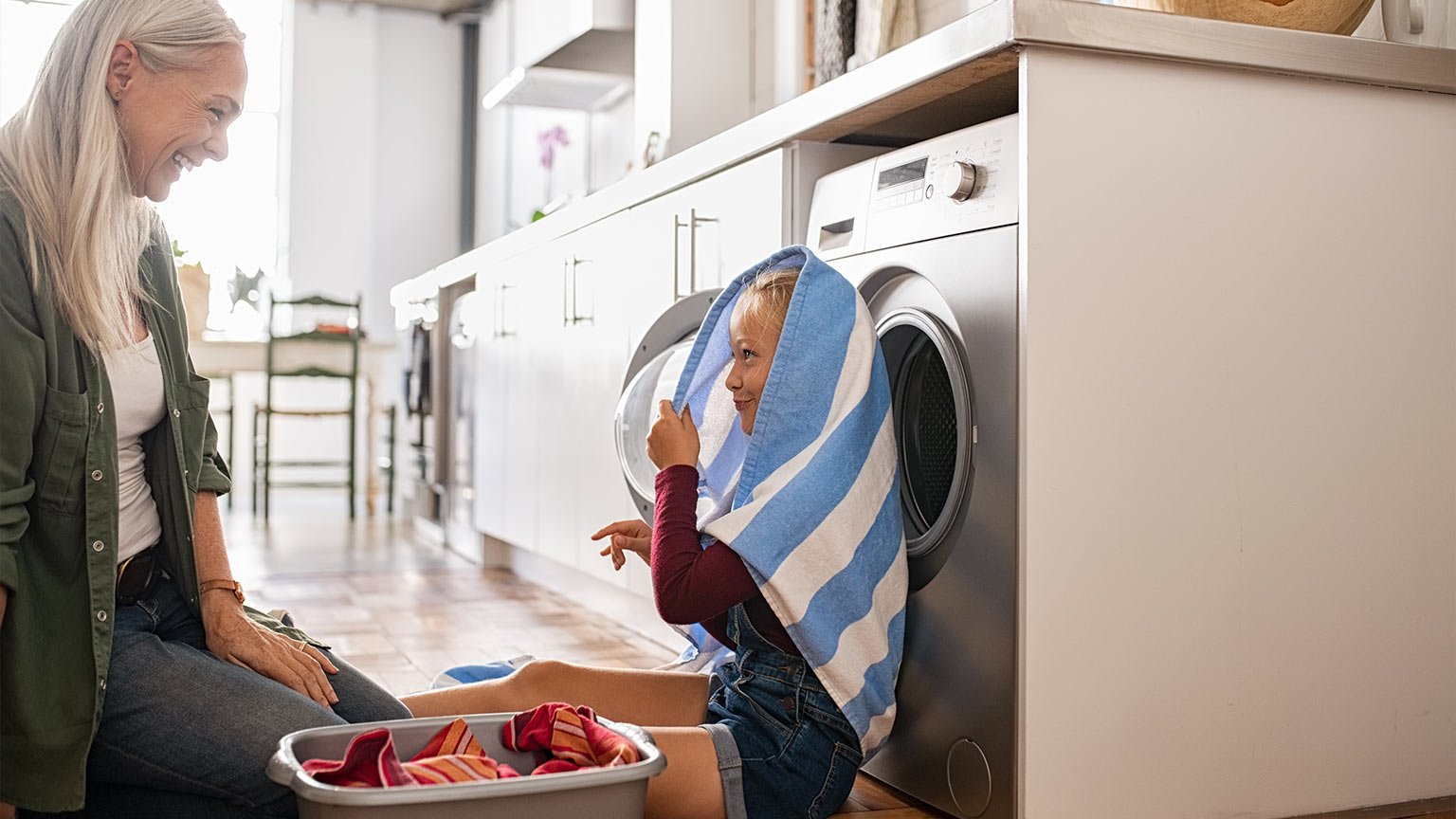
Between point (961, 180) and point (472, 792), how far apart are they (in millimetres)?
849

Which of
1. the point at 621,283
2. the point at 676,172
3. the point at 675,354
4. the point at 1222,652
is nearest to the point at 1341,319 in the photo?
the point at 1222,652

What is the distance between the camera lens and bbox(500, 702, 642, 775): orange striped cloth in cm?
125

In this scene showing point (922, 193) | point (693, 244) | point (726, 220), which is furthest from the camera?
point (693, 244)

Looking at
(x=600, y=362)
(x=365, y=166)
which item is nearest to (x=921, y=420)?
(x=600, y=362)

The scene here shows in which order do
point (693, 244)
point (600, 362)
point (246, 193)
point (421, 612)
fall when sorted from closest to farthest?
point (693, 244)
point (600, 362)
point (421, 612)
point (246, 193)

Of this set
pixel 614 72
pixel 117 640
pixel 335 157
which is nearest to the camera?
pixel 117 640

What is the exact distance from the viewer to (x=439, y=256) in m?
7.32

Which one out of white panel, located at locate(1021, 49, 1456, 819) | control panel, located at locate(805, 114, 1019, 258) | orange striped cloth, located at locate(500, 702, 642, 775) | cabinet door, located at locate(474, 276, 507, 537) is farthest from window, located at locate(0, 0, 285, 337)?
white panel, located at locate(1021, 49, 1456, 819)

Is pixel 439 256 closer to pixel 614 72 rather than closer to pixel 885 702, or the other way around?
pixel 614 72

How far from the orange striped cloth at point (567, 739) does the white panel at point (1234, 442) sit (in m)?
0.45

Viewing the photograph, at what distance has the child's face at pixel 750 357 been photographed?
158cm

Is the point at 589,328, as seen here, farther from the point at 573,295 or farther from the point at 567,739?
the point at 567,739

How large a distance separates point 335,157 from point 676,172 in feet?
17.0

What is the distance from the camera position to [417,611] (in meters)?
3.30
